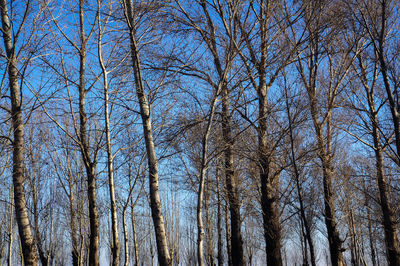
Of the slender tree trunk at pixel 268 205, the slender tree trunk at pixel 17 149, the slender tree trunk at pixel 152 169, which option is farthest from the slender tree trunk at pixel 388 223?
the slender tree trunk at pixel 17 149

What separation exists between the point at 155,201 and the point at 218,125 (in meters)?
2.08

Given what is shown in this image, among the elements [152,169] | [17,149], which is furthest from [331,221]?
[17,149]

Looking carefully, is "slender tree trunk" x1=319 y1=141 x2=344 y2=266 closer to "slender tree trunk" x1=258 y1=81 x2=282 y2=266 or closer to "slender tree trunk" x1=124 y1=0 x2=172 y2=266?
"slender tree trunk" x1=258 y1=81 x2=282 y2=266

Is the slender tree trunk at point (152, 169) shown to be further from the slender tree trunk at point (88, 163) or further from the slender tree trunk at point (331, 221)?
the slender tree trunk at point (331, 221)

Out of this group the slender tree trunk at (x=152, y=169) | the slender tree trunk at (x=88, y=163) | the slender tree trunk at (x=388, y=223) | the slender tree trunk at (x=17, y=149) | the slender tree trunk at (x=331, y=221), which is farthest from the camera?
the slender tree trunk at (x=388, y=223)

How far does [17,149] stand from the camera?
264 inches

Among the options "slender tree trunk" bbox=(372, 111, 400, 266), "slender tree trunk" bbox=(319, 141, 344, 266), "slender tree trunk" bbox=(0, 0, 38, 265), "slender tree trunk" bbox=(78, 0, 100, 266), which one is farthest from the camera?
"slender tree trunk" bbox=(372, 111, 400, 266)

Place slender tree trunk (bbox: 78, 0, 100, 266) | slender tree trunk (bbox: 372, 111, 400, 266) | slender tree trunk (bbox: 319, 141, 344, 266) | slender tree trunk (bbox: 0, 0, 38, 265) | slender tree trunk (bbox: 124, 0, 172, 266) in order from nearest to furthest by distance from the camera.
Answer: slender tree trunk (bbox: 124, 0, 172, 266), slender tree trunk (bbox: 0, 0, 38, 265), slender tree trunk (bbox: 78, 0, 100, 266), slender tree trunk (bbox: 319, 141, 344, 266), slender tree trunk (bbox: 372, 111, 400, 266)

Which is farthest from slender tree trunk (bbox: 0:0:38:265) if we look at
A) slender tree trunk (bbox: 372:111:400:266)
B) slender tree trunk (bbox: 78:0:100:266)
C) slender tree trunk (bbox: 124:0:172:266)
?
slender tree trunk (bbox: 372:111:400:266)

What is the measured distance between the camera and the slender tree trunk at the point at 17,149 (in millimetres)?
6301

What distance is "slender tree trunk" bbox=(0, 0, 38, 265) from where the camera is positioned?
20.7 feet

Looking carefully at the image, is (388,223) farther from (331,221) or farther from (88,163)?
(88,163)

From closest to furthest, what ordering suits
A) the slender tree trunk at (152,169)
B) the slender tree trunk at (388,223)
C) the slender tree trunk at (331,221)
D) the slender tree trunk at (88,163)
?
1. the slender tree trunk at (152,169)
2. the slender tree trunk at (88,163)
3. the slender tree trunk at (331,221)
4. the slender tree trunk at (388,223)

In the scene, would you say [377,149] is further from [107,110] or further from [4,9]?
[4,9]
